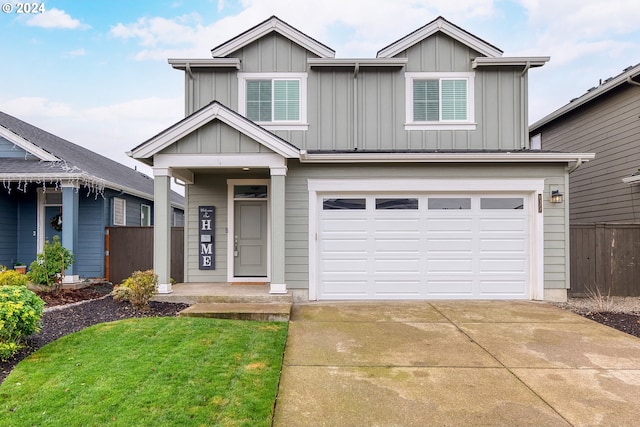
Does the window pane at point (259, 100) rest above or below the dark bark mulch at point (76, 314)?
above

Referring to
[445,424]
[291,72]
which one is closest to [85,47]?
[291,72]

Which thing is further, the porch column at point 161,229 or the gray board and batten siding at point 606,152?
the gray board and batten siding at point 606,152

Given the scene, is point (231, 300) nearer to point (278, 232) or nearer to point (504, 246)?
point (278, 232)

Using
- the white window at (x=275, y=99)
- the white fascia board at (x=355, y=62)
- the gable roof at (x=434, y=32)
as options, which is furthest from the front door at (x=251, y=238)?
the gable roof at (x=434, y=32)

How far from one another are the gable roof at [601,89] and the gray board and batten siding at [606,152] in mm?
255

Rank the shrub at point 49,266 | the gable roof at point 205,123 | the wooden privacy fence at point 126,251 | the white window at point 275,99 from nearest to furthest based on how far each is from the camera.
Answer: the gable roof at point 205,123 → the shrub at point 49,266 → the white window at point 275,99 → the wooden privacy fence at point 126,251

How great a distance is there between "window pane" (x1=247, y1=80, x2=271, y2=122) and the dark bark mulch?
15.3 ft

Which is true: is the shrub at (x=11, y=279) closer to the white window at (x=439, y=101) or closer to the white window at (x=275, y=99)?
the white window at (x=275, y=99)

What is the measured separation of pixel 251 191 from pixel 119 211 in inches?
209

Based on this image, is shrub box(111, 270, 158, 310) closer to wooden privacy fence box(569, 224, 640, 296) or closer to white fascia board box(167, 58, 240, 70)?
white fascia board box(167, 58, 240, 70)

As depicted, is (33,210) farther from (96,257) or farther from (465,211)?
(465,211)

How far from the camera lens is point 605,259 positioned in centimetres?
812

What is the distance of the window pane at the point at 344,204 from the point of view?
752cm

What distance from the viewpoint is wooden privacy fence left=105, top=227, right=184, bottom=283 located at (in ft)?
30.9
